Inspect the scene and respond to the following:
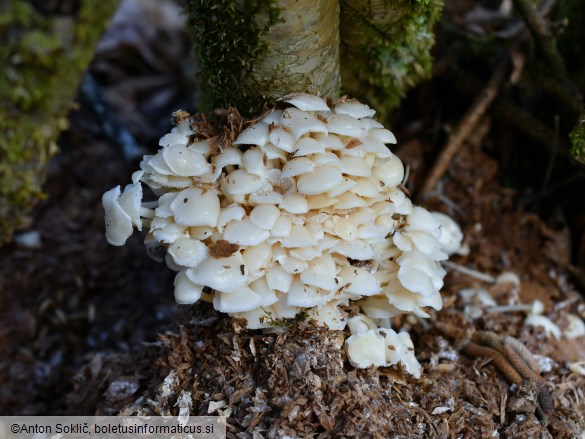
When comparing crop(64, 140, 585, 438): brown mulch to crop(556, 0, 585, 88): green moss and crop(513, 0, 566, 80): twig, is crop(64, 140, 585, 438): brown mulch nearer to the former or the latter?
crop(513, 0, 566, 80): twig

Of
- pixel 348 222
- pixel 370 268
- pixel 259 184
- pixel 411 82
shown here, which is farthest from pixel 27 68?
pixel 411 82

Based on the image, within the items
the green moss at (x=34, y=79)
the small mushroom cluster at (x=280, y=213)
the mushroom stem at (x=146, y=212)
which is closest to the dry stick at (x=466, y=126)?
the small mushroom cluster at (x=280, y=213)

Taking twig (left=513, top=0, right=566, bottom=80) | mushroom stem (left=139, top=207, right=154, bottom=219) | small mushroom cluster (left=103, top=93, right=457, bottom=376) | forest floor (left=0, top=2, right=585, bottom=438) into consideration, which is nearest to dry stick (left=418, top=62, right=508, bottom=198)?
forest floor (left=0, top=2, right=585, bottom=438)

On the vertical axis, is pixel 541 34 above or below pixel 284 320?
above

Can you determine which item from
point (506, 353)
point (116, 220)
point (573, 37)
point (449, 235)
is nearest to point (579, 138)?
point (449, 235)

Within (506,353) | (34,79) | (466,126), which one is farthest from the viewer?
(466,126)

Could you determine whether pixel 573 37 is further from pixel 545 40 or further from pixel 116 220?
pixel 116 220
